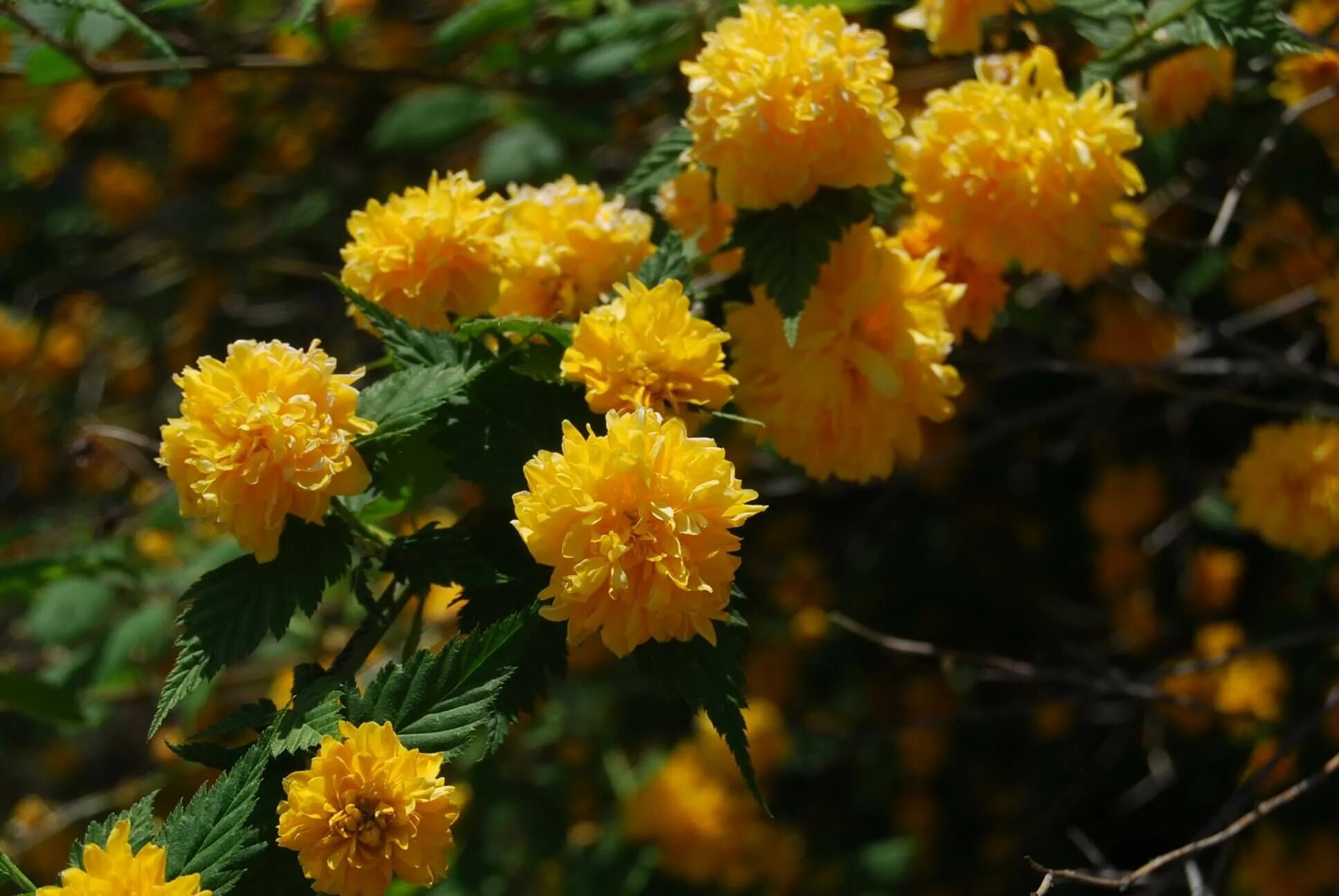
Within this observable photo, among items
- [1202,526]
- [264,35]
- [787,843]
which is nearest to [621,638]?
[264,35]

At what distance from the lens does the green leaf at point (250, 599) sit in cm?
122

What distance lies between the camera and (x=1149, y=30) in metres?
1.54

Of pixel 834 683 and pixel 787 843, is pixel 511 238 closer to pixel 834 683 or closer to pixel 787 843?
pixel 787 843

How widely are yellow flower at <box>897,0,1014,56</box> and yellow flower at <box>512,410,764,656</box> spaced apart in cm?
87

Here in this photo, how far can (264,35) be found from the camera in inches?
95.7

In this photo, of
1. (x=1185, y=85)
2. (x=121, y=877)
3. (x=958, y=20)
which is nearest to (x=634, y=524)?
(x=121, y=877)

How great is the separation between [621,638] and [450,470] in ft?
1.09

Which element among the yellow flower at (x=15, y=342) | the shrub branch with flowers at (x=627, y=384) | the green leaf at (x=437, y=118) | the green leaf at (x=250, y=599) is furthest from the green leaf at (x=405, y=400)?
the yellow flower at (x=15, y=342)

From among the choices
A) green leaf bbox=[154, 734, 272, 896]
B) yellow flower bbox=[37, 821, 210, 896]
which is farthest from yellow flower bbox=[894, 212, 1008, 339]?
yellow flower bbox=[37, 821, 210, 896]

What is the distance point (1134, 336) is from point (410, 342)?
202 centimetres

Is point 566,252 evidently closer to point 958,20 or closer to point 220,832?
→ point 958,20

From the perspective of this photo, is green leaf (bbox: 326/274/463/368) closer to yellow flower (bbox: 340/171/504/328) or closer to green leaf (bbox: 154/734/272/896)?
yellow flower (bbox: 340/171/504/328)

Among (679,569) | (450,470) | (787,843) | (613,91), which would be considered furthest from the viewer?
(787,843)

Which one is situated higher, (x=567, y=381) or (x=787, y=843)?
(x=567, y=381)
